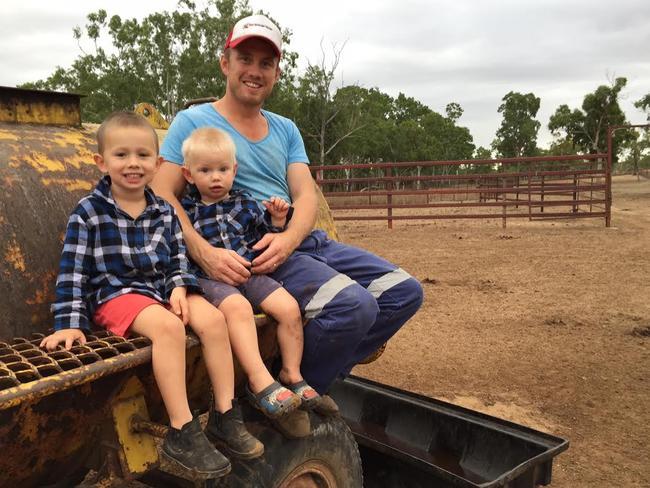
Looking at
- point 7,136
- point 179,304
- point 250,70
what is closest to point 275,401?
point 179,304

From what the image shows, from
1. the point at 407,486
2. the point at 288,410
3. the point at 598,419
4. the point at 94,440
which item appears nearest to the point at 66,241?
Result: the point at 94,440

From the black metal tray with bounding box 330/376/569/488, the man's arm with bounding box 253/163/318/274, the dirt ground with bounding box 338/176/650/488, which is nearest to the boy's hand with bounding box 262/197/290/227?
the man's arm with bounding box 253/163/318/274

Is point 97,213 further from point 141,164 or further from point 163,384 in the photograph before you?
point 163,384

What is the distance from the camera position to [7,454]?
1.52 m

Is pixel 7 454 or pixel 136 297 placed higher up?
pixel 136 297

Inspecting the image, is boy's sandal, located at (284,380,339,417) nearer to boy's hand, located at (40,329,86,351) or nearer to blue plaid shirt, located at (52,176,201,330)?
blue plaid shirt, located at (52,176,201,330)

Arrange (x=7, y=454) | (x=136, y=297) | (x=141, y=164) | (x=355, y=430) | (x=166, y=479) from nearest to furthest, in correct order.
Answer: (x=7, y=454)
(x=136, y=297)
(x=141, y=164)
(x=166, y=479)
(x=355, y=430)

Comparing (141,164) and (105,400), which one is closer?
(105,400)

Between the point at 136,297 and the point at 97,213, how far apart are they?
0.29m

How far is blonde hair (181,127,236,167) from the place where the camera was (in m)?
2.22

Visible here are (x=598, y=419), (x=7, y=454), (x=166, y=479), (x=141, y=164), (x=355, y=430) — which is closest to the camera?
(x=7, y=454)

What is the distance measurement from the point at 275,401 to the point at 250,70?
4.46ft

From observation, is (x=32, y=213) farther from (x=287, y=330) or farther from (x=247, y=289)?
(x=287, y=330)

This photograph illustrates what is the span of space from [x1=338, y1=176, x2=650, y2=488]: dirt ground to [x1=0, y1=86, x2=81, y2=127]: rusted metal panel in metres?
2.91
